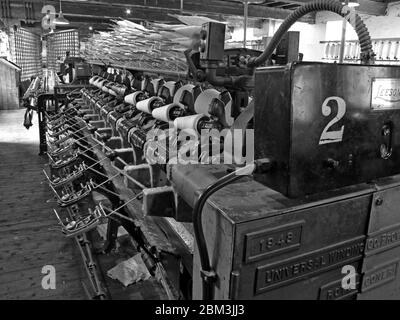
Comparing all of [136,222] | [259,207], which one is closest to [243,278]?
[259,207]

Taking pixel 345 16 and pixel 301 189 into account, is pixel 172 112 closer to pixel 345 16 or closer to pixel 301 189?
pixel 345 16

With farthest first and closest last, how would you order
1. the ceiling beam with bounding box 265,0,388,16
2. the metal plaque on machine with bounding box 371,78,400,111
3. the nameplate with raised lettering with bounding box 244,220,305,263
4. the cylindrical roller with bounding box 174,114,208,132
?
the ceiling beam with bounding box 265,0,388,16 < the cylindrical roller with bounding box 174,114,208,132 < the metal plaque on machine with bounding box 371,78,400,111 < the nameplate with raised lettering with bounding box 244,220,305,263

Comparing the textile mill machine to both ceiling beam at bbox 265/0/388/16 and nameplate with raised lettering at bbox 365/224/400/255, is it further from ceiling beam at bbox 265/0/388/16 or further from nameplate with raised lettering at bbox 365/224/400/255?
ceiling beam at bbox 265/0/388/16

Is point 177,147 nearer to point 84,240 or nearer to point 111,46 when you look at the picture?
point 84,240

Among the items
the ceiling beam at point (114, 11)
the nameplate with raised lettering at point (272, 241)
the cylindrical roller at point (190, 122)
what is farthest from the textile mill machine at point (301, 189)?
the ceiling beam at point (114, 11)

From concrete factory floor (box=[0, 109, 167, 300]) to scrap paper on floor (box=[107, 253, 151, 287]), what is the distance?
35 mm

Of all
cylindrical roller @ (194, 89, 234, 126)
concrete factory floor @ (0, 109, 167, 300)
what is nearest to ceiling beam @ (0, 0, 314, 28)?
concrete factory floor @ (0, 109, 167, 300)

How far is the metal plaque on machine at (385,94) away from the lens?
98 cm

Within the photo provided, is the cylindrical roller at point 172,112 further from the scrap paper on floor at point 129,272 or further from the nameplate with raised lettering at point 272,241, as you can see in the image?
the nameplate with raised lettering at point 272,241

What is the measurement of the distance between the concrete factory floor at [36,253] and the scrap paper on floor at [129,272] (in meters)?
0.03

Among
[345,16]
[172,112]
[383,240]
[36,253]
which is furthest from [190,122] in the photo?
[36,253]

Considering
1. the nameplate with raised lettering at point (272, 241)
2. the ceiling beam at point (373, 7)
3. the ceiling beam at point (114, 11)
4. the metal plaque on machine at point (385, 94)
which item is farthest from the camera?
the ceiling beam at point (114, 11)

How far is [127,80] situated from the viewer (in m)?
3.96

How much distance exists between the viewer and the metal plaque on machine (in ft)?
3.21
